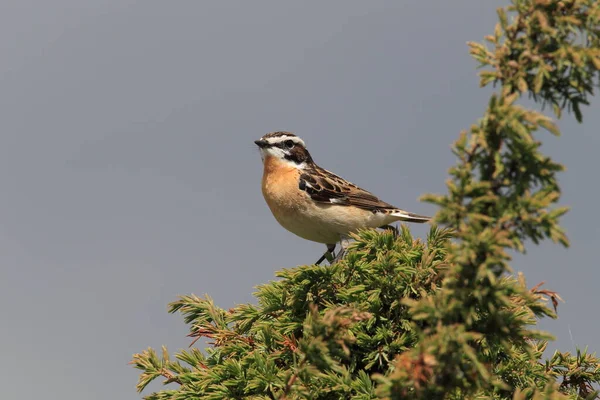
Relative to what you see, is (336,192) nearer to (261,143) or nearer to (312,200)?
(312,200)

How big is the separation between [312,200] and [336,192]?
1.54ft

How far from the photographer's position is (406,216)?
464 inches

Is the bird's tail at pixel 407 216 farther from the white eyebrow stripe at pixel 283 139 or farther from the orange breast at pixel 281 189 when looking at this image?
the white eyebrow stripe at pixel 283 139

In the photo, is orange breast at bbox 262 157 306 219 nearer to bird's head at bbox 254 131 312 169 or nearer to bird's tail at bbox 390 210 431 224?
bird's head at bbox 254 131 312 169

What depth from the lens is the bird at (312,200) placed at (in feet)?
36.2

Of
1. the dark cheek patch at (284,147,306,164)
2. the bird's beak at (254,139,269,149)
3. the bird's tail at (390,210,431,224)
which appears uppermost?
the bird's beak at (254,139,269,149)

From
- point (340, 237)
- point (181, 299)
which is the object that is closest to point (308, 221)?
point (340, 237)

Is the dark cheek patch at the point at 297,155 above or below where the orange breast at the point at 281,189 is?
above

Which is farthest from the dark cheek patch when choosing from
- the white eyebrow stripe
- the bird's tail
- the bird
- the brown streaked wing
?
the bird's tail

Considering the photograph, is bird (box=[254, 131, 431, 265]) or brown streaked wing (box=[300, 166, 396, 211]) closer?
bird (box=[254, 131, 431, 265])

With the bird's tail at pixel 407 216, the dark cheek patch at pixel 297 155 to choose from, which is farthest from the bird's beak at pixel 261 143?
the bird's tail at pixel 407 216

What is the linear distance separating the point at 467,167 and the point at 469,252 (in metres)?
0.41

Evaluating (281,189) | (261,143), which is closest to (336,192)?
(281,189)

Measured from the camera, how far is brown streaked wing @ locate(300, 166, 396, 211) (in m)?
11.2
